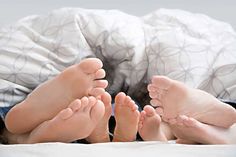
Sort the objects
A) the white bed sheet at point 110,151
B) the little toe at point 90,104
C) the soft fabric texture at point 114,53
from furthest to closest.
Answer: the soft fabric texture at point 114,53, the little toe at point 90,104, the white bed sheet at point 110,151

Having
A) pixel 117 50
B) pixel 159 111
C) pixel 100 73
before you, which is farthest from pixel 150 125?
pixel 117 50

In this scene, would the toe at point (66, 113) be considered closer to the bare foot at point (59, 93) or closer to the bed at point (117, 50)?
the bare foot at point (59, 93)

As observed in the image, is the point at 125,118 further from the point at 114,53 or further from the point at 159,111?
the point at 114,53

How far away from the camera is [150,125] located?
93 centimetres

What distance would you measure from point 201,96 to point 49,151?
0.31m

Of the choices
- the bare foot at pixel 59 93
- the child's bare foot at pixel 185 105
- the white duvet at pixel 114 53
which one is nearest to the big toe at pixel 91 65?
the bare foot at pixel 59 93

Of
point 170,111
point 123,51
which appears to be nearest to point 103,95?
point 170,111

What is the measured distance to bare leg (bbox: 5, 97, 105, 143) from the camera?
2.78ft

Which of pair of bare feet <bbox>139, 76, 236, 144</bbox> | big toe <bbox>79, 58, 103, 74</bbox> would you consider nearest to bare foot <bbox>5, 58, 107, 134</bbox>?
big toe <bbox>79, 58, 103, 74</bbox>

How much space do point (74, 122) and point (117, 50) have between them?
0.35 metres

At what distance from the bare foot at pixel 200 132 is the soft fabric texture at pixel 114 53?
0.79ft

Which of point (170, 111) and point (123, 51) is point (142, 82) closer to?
point (123, 51)

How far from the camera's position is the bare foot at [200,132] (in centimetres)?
86

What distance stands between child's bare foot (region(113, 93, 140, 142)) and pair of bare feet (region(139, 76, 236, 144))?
0.05 feet
